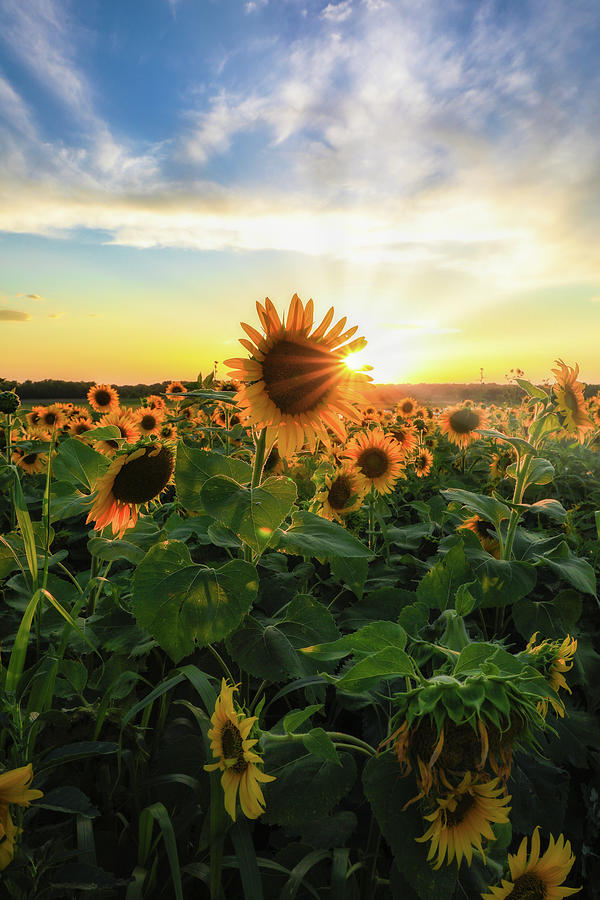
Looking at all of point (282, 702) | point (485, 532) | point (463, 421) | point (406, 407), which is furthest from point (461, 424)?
point (282, 702)

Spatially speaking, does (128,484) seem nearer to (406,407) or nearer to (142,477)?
(142,477)

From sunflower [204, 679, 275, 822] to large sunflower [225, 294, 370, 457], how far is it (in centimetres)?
71

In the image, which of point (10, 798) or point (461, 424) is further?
point (461, 424)

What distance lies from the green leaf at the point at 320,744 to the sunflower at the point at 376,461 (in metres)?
2.06

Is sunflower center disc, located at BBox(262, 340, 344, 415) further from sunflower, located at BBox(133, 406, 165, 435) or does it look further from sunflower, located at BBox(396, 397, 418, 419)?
sunflower, located at BBox(396, 397, 418, 419)

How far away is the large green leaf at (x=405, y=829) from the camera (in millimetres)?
895

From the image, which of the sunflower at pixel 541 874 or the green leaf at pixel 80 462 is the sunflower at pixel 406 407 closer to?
the green leaf at pixel 80 462

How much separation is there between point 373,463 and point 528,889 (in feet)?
7.31

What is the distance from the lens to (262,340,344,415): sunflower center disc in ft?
4.67

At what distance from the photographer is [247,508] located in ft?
3.92

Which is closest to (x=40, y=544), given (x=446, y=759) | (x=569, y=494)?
(x=446, y=759)

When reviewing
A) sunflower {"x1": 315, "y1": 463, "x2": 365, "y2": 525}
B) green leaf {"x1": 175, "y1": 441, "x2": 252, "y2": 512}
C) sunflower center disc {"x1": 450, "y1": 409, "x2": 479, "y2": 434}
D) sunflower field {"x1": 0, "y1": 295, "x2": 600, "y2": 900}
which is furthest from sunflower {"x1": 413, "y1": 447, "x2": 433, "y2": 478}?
green leaf {"x1": 175, "y1": 441, "x2": 252, "y2": 512}

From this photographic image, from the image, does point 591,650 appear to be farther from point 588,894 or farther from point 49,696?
point 49,696

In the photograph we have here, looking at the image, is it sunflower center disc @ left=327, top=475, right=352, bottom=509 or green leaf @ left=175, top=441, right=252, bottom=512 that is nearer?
green leaf @ left=175, top=441, right=252, bottom=512
